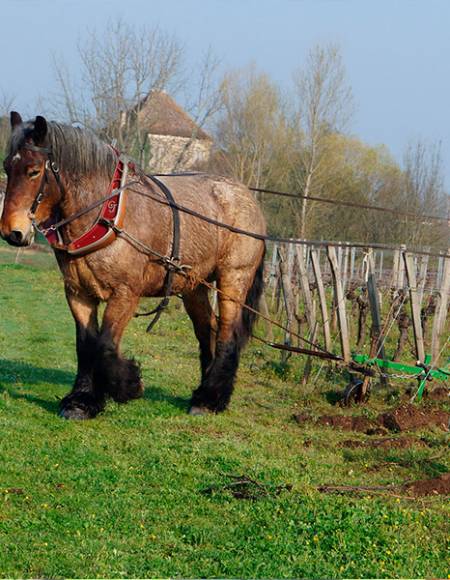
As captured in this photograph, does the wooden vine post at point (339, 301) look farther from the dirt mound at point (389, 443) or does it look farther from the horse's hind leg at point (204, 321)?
the dirt mound at point (389, 443)

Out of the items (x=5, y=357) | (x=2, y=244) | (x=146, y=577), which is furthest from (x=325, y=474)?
(x=2, y=244)

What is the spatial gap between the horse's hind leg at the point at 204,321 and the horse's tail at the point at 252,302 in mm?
307

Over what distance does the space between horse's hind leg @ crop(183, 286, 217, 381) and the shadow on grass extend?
0.52 meters

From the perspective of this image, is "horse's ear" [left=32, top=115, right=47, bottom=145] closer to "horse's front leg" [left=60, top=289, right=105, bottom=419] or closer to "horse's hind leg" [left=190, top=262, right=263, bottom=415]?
"horse's front leg" [left=60, top=289, right=105, bottom=419]

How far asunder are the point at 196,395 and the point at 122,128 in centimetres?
2225

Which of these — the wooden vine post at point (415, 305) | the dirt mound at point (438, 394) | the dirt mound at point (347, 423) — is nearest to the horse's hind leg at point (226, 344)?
the dirt mound at point (347, 423)

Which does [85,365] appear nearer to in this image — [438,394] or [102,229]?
[102,229]

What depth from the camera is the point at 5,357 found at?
12.7 metres

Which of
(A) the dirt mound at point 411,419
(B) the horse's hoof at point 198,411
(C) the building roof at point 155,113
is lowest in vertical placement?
(B) the horse's hoof at point 198,411

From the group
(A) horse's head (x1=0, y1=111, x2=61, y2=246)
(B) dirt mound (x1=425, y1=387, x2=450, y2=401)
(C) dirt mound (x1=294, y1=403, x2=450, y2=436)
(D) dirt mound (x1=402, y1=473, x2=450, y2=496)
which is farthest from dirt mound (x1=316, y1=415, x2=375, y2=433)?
(A) horse's head (x1=0, y1=111, x2=61, y2=246)

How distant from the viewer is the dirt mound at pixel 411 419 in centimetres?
896

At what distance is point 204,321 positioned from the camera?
9.50 meters

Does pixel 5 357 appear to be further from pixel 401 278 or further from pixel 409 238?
pixel 409 238

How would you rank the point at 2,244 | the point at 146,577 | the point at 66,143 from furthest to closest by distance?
the point at 2,244 < the point at 66,143 < the point at 146,577
